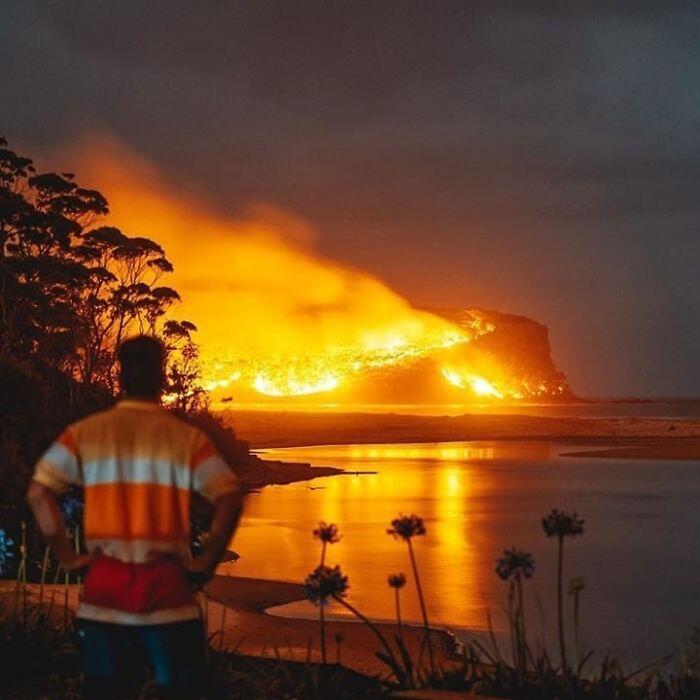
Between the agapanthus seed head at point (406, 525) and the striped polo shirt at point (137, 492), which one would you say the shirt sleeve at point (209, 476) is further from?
the agapanthus seed head at point (406, 525)

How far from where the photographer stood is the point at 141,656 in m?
5.23

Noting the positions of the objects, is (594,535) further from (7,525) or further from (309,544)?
(7,525)

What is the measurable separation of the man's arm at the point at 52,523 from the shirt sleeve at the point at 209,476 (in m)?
0.47

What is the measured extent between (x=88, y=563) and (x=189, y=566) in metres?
0.35

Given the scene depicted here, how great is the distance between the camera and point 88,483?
510 cm

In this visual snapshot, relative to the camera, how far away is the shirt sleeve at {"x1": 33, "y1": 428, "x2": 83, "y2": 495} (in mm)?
5078

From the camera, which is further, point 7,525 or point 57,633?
point 7,525

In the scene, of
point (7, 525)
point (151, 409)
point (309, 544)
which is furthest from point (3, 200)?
point (151, 409)

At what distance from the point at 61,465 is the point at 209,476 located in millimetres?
514

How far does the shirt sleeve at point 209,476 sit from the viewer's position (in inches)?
199

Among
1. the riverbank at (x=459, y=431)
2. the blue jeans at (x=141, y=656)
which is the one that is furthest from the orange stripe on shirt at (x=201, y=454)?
the riverbank at (x=459, y=431)

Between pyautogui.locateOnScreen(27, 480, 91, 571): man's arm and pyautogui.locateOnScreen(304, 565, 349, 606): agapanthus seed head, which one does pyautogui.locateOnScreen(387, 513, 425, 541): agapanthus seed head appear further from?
pyautogui.locateOnScreen(27, 480, 91, 571): man's arm

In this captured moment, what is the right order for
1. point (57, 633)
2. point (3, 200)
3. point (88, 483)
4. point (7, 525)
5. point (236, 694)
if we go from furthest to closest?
point (3, 200), point (7, 525), point (57, 633), point (236, 694), point (88, 483)

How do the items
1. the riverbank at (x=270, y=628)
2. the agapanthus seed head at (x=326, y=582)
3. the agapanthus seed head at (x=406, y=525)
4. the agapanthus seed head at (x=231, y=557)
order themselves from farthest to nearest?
the agapanthus seed head at (x=231, y=557), the riverbank at (x=270, y=628), the agapanthus seed head at (x=326, y=582), the agapanthus seed head at (x=406, y=525)
